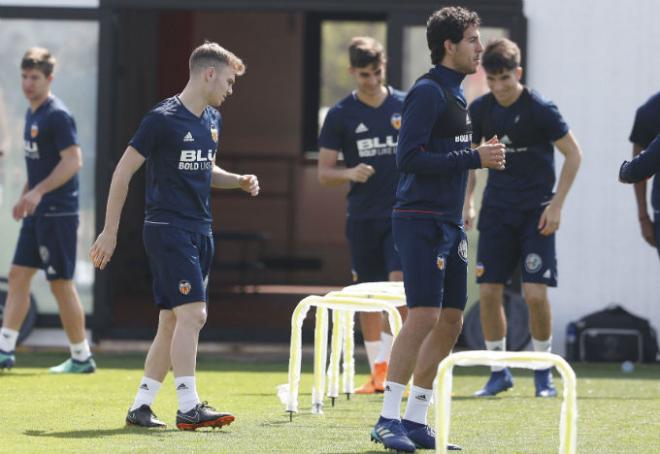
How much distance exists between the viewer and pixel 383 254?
9.23m

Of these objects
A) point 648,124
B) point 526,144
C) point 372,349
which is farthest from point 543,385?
point 648,124

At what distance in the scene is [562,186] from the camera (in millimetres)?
8656

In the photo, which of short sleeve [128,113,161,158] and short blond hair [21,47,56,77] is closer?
short sleeve [128,113,161,158]

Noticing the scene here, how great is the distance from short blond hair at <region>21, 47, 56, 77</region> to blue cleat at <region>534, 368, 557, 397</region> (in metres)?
3.81

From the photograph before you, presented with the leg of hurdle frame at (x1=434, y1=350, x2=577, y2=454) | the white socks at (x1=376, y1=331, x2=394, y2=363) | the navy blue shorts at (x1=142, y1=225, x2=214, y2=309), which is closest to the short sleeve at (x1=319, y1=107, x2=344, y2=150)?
the white socks at (x1=376, y1=331, x2=394, y2=363)

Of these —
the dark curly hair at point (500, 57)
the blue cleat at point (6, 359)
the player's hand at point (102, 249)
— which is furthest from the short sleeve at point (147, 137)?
the blue cleat at point (6, 359)

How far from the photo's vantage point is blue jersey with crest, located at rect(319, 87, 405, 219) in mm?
9094

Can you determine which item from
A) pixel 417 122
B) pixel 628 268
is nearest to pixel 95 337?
pixel 628 268

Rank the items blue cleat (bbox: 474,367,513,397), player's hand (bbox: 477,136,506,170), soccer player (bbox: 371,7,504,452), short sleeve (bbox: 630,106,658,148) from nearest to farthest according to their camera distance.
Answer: player's hand (bbox: 477,136,506,170) → soccer player (bbox: 371,7,504,452) → short sleeve (bbox: 630,106,658,148) → blue cleat (bbox: 474,367,513,397)

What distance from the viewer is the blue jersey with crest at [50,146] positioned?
963cm

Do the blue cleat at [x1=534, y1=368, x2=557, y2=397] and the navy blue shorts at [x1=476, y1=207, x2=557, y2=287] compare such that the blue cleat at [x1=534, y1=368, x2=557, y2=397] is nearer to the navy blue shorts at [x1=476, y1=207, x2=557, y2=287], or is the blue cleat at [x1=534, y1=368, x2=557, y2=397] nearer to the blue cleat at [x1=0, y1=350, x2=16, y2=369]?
the navy blue shorts at [x1=476, y1=207, x2=557, y2=287]

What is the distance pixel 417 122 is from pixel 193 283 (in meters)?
1.43

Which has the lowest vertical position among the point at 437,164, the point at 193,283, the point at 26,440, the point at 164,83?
the point at 26,440

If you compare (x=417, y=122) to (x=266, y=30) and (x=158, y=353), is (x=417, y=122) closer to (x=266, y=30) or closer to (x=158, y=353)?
(x=158, y=353)
